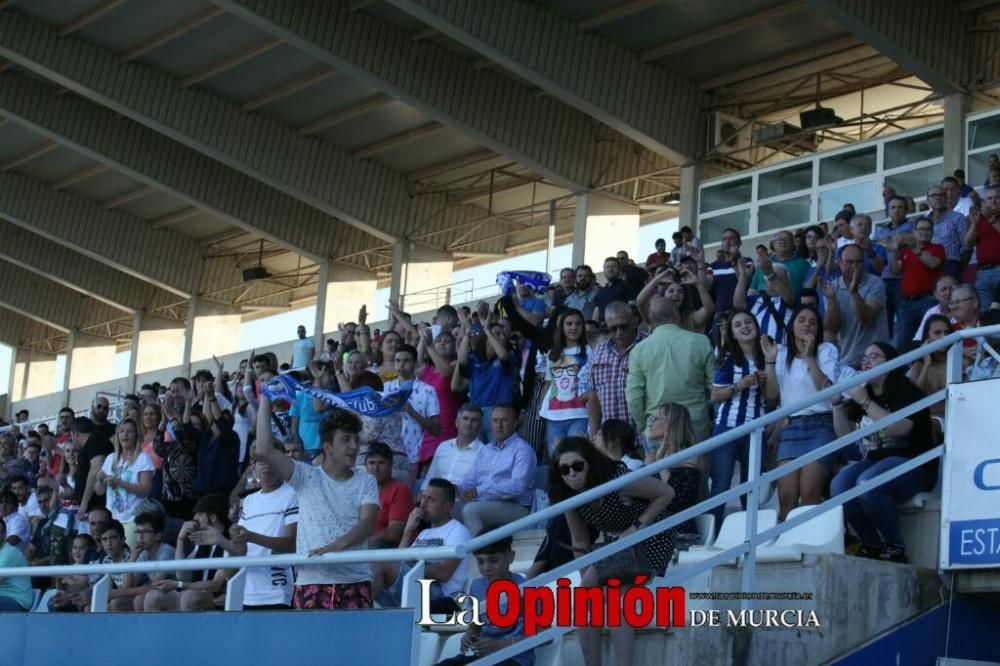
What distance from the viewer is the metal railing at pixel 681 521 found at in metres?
5.52

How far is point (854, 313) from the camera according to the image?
9.99 meters

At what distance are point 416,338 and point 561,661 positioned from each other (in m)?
7.98

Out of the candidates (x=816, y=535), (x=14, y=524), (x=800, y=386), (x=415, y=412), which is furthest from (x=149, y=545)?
(x=816, y=535)

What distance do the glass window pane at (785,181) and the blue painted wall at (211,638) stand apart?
15.1 m

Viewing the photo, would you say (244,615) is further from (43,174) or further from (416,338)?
(43,174)

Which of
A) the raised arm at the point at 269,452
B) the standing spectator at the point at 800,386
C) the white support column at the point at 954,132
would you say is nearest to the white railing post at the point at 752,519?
the standing spectator at the point at 800,386

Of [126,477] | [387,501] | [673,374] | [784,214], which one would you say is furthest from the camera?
[784,214]

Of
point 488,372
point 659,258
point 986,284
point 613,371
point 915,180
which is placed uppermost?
point 915,180

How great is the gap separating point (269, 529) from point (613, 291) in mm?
5281

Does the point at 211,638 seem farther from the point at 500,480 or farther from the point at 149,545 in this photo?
the point at 149,545

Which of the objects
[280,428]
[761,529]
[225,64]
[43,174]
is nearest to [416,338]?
[280,428]

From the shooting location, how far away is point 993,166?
1216 cm

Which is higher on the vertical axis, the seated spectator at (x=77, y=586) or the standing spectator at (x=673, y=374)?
the standing spectator at (x=673, y=374)

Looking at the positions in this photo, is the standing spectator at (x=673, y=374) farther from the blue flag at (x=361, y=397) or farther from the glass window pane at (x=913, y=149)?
the glass window pane at (x=913, y=149)
